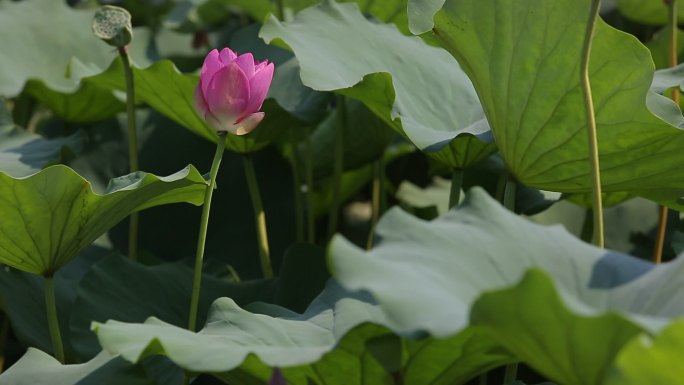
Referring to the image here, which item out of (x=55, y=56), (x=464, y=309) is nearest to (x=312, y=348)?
(x=464, y=309)

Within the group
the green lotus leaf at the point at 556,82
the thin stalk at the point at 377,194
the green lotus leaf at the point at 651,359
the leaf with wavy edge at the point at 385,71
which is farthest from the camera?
the thin stalk at the point at 377,194

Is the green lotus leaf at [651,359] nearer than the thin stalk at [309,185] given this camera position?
Yes

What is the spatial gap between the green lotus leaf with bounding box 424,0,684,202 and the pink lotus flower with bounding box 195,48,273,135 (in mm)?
222

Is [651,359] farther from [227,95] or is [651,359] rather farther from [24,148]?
[24,148]

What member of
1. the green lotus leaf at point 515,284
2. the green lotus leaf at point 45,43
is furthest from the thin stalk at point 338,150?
the green lotus leaf at point 515,284

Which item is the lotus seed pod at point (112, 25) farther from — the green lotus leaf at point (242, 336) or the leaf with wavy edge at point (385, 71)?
the green lotus leaf at point (242, 336)

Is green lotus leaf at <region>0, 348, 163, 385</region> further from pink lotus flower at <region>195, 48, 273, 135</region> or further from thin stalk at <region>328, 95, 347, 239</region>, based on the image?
thin stalk at <region>328, 95, 347, 239</region>

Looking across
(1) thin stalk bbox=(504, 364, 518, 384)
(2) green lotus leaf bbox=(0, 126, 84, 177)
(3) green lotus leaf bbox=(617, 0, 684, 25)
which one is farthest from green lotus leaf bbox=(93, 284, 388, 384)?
(3) green lotus leaf bbox=(617, 0, 684, 25)

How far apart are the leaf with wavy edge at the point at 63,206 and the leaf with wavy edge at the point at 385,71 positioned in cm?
26

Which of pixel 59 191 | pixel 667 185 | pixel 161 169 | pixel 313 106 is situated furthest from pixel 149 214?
pixel 667 185

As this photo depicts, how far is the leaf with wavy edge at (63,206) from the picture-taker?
50.5 inches

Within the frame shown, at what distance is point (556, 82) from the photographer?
4.45 ft

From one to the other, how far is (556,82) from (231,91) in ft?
1.26

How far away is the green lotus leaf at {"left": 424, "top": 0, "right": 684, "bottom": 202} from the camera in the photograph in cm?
133
